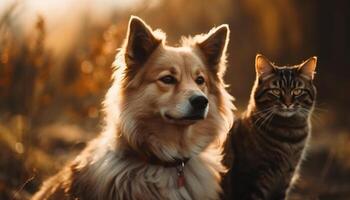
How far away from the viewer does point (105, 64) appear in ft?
25.0

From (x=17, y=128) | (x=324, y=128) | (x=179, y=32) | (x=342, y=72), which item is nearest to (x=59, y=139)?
(x=17, y=128)

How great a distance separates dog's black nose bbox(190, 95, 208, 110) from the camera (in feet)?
15.9

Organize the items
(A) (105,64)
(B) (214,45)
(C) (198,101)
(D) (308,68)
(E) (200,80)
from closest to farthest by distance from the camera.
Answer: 1. (C) (198,101)
2. (E) (200,80)
3. (B) (214,45)
4. (D) (308,68)
5. (A) (105,64)

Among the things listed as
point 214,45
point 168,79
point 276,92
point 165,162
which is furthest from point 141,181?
point 276,92

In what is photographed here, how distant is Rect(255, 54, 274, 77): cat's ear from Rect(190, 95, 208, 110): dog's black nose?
1216 mm

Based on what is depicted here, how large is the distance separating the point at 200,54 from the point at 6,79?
2.01 meters

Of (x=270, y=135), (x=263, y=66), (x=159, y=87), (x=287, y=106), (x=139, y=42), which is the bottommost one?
(x=270, y=135)

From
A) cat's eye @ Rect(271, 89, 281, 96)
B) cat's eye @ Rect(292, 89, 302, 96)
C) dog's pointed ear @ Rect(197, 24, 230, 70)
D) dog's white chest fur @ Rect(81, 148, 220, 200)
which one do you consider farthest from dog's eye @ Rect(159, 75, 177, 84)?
cat's eye @ Rect(292, 89, 302, 96)

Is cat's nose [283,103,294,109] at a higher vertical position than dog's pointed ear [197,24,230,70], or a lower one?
lower

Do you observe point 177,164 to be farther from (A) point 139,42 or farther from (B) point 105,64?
(B) point 105,64

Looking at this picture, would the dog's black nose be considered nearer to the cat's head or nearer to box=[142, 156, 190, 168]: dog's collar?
box=[142, 156, 190, 168]: dog's collar

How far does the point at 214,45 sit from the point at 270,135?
1016 mm

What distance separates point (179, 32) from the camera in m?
12.6

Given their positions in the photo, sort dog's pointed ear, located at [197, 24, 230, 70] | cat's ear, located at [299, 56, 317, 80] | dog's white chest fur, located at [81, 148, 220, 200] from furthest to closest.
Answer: cat's ear, located at [299, 56, 317, 80] → dog's pointed ear, located at [197, 24, 230, 70] → dog's white chest fur, located at [81, 148, 220, 200]
